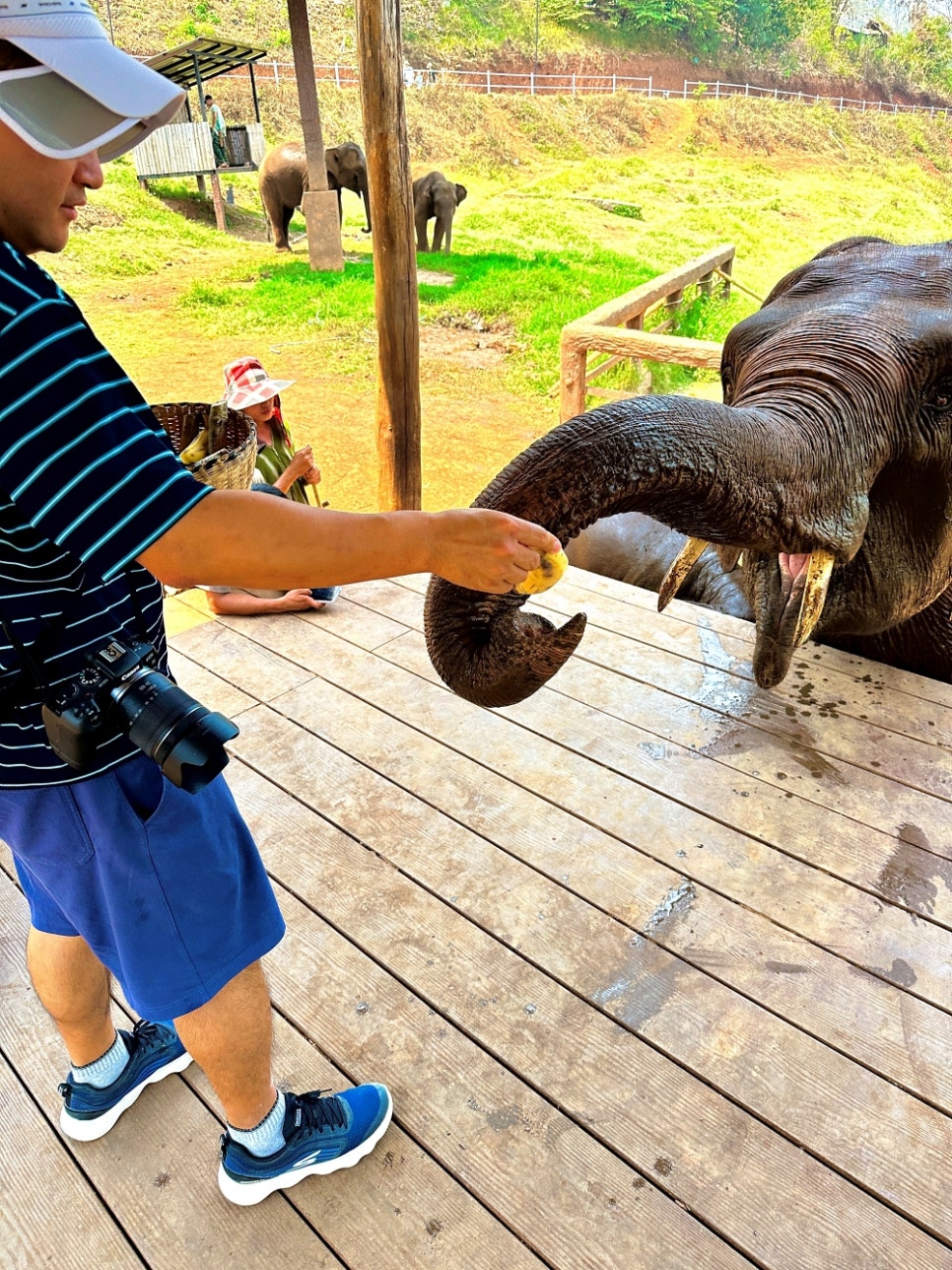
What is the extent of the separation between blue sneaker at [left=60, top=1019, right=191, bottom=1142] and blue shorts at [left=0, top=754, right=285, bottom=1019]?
47 centimetres

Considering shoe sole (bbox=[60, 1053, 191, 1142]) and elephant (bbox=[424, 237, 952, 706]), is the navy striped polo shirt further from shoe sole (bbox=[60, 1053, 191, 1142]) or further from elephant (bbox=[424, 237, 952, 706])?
shoe sole (bbox=[60, 1053, 191, 1142])

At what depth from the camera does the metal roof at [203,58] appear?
536 inches

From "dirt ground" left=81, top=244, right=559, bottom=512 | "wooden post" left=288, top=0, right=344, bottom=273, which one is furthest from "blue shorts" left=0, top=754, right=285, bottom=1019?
"wooden post" left=288, top=0, right=344, bottom=273

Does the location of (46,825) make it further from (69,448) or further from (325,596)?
(325,596)

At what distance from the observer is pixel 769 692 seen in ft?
9.25

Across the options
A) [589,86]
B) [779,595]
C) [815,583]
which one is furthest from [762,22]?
[815,583]

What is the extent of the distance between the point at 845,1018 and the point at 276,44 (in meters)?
27.5

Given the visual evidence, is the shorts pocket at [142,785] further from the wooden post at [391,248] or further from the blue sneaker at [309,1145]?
the wooden post at [391,248]

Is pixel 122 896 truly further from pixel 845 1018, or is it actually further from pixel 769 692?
pixel 769 692

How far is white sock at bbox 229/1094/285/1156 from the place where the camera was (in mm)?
1466

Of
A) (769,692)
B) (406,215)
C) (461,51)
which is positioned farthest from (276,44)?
(769,692)

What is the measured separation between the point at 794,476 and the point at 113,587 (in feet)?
4.24

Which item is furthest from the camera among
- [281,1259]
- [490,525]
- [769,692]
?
[769,692]

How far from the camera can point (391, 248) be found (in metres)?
4.33
